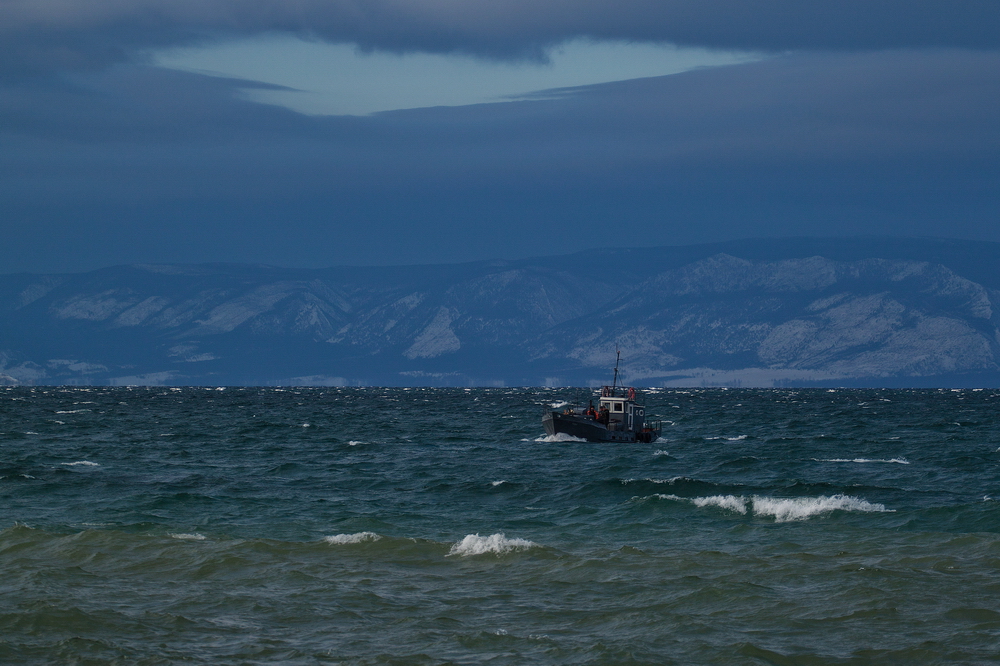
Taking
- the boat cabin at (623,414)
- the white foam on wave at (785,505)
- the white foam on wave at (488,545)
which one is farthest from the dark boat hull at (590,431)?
the white foam on wave at (488,545)

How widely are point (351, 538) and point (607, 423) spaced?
53352 millimetres

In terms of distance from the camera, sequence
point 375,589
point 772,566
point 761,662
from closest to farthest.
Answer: point 761,662, point 375,589, point 772,566

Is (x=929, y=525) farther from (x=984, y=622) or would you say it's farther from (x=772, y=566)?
(x=984, y=622)

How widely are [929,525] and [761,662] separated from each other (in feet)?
61.8

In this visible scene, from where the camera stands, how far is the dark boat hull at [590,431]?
3314 inches

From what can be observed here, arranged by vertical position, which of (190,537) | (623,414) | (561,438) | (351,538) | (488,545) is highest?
(623,414)

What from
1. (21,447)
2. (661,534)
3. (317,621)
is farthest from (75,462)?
(317,621)

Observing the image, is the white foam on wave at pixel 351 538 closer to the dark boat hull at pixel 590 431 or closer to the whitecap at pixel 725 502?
the whitecap at pixel 725 502

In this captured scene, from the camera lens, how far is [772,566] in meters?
29.4

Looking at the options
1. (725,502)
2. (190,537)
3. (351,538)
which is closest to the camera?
(351,538)

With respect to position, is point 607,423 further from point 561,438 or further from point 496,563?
point 496,563

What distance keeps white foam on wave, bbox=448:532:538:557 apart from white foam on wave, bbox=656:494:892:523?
10.4 m

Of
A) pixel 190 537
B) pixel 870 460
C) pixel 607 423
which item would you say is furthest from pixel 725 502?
pixel 607 423

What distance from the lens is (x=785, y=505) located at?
132 ft
